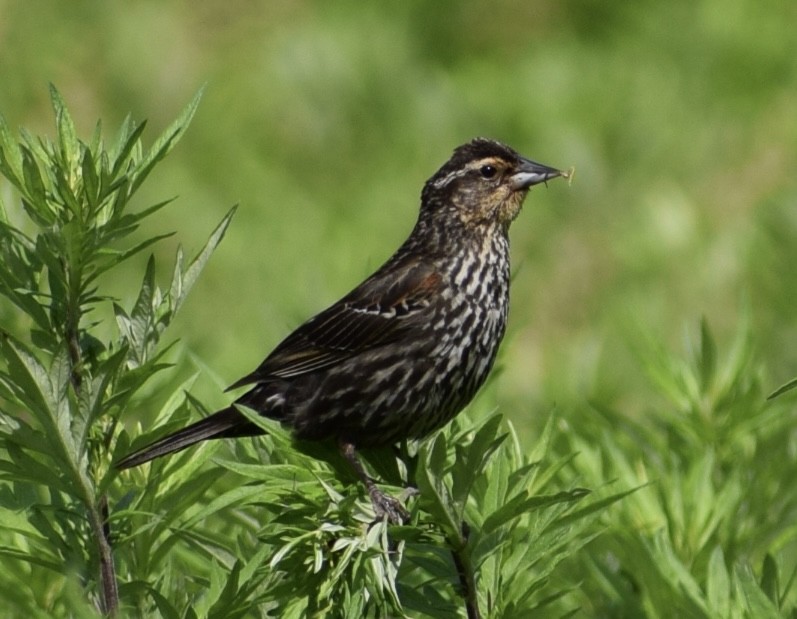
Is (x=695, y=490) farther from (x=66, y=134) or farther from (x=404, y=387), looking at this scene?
(x=66, y=134)

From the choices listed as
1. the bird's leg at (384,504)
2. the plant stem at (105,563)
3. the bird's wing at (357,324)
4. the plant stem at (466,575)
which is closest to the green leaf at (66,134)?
the plant stem at (105,563)

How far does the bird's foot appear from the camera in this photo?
7.02 feet

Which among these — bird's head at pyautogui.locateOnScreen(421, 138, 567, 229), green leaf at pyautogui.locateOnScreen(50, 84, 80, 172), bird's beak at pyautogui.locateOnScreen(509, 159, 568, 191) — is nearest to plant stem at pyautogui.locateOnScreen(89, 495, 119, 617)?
green leaf at pyautogui.locateOnScreen(50, 84, 80, 172)

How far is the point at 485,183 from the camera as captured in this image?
13.1ft

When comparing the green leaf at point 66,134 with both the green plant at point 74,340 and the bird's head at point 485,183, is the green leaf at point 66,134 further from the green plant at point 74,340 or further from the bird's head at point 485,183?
the bird's head at point 485,183

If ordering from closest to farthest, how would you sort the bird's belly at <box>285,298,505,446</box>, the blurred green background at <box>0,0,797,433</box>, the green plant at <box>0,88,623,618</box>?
the green plant at <box>0,88,623,618</box> < the bird's belly at <box>285,298,505,446</box> < the blurred green background at <box>0,0,797,433</box>

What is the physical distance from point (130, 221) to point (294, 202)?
4.30 meters

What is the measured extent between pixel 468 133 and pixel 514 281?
81 cm

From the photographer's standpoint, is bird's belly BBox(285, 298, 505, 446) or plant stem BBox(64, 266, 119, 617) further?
bird's belly BBox(285, 298, 505, 446)

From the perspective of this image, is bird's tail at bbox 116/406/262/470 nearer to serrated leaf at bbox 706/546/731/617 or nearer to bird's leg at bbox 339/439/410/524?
bird's leg at bbox 339/439/410/524

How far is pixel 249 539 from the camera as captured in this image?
7.93ft

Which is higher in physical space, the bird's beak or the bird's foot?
the bird's beak

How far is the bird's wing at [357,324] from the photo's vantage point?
3.48 meters

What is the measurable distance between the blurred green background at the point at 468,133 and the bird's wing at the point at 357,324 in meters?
1.24
